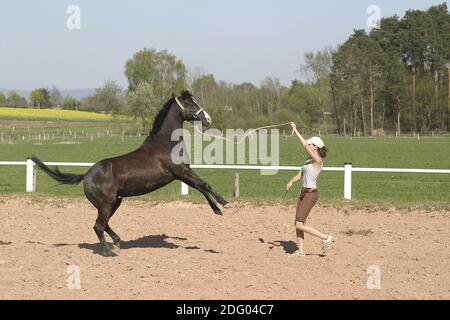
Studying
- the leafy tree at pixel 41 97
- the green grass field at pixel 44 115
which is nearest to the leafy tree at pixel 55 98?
the leafy tree at pixel 41 97

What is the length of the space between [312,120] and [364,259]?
69.0 meters

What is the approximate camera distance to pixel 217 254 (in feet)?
28.4

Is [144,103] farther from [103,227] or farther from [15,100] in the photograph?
[15,100]

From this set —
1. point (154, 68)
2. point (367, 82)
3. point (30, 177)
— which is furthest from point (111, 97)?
point (30, 177)

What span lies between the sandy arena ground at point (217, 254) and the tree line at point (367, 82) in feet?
181

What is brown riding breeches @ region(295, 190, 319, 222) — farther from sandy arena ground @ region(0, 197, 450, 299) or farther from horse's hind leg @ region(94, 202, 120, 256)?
horse's hind leg @ region(94, 202, 120, 256)

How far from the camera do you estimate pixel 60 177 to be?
9.30 meters

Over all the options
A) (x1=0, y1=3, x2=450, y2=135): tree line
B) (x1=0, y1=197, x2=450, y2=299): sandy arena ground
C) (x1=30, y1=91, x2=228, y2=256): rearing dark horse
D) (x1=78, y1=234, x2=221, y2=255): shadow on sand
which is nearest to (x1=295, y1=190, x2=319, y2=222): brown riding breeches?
(x1=0, y1=197, x2=450, y2=299): sandy arena ground

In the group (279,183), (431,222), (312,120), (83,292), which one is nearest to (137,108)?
(312,120)

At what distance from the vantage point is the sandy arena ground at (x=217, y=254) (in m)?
6.50

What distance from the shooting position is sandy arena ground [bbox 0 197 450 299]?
650 centimetres
